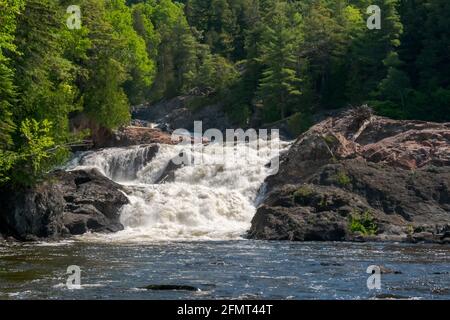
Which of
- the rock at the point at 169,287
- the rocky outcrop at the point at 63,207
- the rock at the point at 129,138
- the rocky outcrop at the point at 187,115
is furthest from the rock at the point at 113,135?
the rock at the point at 169,287

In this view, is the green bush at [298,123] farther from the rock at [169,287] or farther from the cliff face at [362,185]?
the rock at [169,287]

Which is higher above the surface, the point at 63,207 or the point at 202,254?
the point at 63,207

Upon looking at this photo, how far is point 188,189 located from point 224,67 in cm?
3558

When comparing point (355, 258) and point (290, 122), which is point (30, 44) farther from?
point (290, 122)

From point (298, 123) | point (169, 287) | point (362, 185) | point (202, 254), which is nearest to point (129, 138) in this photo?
point (298, 123)

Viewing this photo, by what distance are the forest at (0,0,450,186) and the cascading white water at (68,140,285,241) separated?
3577mm

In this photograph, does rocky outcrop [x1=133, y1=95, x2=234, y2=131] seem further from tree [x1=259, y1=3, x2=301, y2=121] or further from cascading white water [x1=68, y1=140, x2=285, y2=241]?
cascading white water [x1=68, y1=140, x2=285, y2=241]

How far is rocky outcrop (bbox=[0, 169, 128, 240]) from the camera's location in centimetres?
3662

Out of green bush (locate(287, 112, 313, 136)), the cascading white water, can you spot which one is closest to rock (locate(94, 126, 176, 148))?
the cascading white water

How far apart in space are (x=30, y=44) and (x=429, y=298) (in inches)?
827

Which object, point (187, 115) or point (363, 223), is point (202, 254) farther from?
point (187, 115)

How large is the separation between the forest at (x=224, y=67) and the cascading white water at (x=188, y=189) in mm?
3577

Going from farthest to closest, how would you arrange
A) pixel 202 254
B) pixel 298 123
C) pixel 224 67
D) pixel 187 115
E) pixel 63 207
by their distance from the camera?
pixel 187 115 → pixel 224 67 → pixel 298 123 → pixel 63 207 → pixel 202 254

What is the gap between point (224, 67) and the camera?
78188 mm
